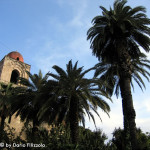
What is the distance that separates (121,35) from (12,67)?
27232 millimetres

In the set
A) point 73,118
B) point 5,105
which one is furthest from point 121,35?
point 5,105

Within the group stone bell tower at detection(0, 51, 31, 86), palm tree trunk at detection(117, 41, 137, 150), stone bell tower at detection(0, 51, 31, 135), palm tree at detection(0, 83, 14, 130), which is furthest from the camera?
stone bell tower at detection(0, 51, 31, 86)

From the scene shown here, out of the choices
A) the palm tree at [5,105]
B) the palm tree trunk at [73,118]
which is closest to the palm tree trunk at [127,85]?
the palm tree trunk at [73,118]

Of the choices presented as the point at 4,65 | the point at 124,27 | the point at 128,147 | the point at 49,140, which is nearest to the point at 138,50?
the point at 124,27

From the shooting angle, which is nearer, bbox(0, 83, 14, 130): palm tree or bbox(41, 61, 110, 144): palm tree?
bbox(41, 61, 110, 144): palm tree

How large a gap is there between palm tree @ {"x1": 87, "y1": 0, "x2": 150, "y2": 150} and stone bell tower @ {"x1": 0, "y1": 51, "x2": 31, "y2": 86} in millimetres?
22126

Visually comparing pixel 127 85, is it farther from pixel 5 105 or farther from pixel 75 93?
pixel 5 105

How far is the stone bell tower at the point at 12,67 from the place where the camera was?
110 feet

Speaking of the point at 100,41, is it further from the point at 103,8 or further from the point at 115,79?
the point at 115,79

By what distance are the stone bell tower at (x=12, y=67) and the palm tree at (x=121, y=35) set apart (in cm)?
2213

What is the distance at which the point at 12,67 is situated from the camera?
35.8 meters

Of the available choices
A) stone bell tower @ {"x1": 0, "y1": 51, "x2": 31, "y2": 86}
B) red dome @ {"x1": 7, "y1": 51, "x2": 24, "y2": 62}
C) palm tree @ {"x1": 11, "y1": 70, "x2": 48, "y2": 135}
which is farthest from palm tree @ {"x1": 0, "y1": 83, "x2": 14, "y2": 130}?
red dome @ {"x1": 7, "y1": 51, "x2": 24, "y2": 62}

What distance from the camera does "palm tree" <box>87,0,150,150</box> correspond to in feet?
43.7

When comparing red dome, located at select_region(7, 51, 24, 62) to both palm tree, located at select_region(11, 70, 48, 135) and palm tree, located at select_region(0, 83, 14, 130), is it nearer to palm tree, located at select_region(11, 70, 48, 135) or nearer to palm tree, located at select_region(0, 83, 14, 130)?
palm tree, located at select_region(0, 83, 14, 130)
